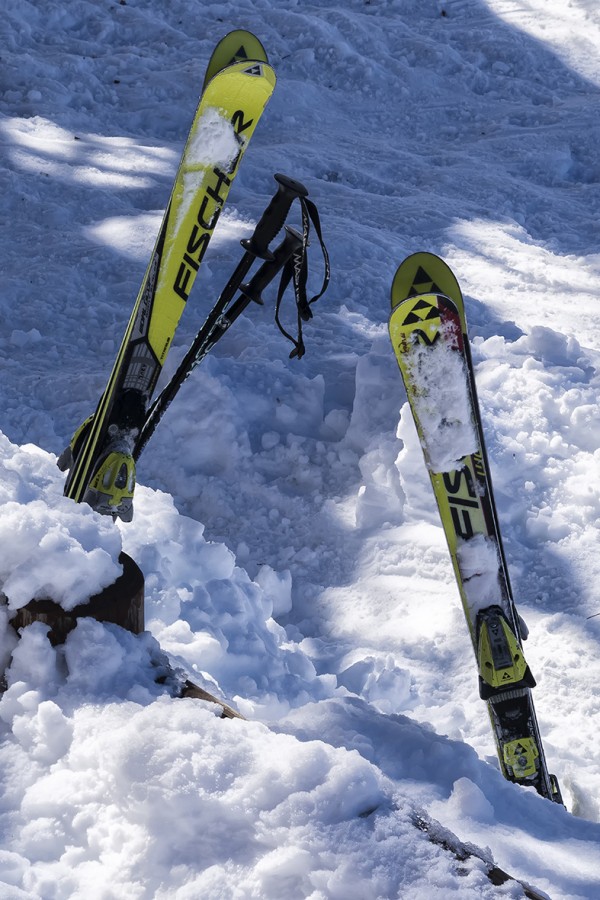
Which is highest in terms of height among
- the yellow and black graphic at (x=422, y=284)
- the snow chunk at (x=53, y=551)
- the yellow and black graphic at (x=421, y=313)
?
the yellow and black graphic at (x=422, y=284)

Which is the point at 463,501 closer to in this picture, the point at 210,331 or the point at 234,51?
the point at 210,331

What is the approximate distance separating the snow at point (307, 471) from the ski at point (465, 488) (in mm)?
301

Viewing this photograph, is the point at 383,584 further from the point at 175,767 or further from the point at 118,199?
the point at 118,199

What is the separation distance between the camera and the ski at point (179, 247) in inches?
140

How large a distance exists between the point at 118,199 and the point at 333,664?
3.99 meters

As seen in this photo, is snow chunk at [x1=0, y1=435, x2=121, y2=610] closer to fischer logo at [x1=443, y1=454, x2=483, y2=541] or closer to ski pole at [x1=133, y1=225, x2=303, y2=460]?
fischer logo at [x1=443, y1=454, x2=483, y2=541]

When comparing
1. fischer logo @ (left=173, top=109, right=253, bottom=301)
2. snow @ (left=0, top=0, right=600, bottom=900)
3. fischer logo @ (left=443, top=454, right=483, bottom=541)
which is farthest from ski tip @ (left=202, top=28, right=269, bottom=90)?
fischer logo @ (left=443, top=454, right=483, bottom=541)

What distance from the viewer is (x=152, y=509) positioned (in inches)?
149

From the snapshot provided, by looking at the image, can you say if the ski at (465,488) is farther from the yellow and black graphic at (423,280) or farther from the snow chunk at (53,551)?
the snow chunk at (53,551)

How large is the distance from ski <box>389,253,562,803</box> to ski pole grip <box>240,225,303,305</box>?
432 millimetres

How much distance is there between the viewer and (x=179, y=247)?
11.8ft

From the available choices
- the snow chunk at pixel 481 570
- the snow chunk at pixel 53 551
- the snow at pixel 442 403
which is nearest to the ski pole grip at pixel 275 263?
the snow at pixel 442 403

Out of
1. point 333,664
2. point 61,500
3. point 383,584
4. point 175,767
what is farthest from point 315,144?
point 175,767

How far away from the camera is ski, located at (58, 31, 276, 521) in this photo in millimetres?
3566
